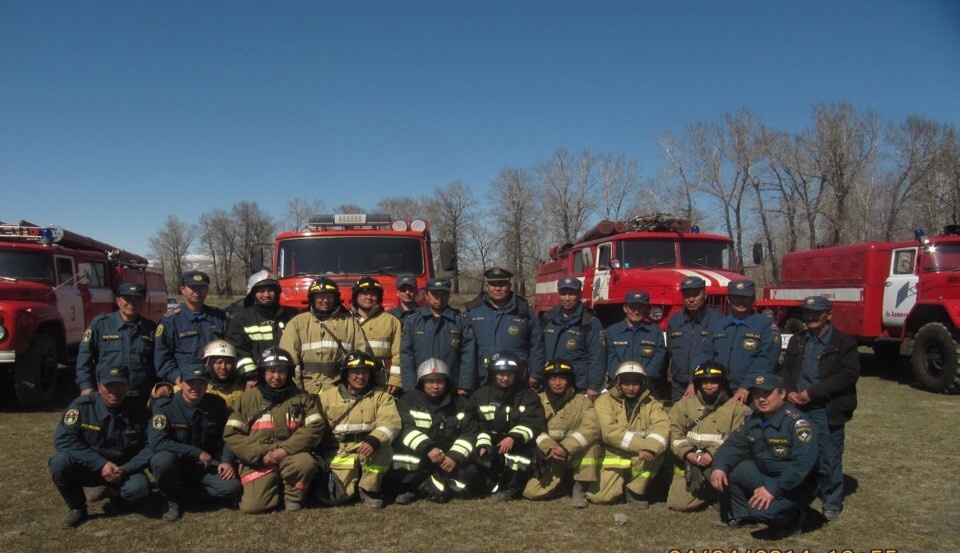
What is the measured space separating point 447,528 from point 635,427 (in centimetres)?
164

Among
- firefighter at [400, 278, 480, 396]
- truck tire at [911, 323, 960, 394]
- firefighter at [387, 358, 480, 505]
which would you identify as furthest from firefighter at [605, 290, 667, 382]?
truck tire at [911, 323, 960, 394]

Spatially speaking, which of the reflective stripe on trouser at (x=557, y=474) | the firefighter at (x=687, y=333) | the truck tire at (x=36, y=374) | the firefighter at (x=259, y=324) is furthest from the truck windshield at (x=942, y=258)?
the truck tire at (x=36, y=374)

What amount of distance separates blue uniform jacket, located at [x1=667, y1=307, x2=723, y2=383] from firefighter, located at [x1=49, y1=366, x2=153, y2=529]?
4.33 metres

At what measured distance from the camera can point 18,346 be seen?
7.99 meters

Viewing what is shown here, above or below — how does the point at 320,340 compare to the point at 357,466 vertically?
above

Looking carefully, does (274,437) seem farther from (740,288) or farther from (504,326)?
(740,288)

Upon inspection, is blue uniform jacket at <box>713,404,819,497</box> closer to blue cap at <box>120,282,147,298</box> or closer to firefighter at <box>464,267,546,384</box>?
firefighter at <box>464,267,546,384</box>

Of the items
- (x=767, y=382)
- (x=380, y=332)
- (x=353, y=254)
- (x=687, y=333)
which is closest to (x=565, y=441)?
(x=767, y=382)

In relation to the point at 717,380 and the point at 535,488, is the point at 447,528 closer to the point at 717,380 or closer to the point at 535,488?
the point at 535,488

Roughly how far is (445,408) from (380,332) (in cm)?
102

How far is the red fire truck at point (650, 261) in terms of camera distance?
9672mm

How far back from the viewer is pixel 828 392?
470 centimetres

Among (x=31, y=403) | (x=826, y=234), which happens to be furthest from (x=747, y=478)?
(x=826, y=234)

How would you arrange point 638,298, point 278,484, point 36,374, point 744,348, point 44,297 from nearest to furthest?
point 278,484, point 744,348, point 638,298, point 36,374, point 44,297
